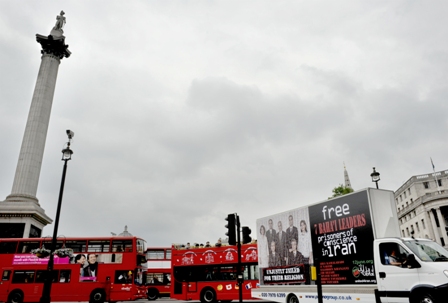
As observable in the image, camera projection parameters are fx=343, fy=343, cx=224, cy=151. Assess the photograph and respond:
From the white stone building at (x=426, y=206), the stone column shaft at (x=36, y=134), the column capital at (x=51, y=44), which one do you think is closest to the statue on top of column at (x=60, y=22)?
the column capital at (x=51, y=44)

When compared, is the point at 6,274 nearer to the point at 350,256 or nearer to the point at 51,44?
the point at 350,256

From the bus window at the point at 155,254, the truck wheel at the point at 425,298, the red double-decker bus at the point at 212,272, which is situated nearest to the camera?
the truck wheel at the point at 425,298

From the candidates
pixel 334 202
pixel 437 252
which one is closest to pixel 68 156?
pixel 334 202

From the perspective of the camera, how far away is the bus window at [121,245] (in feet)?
77.6

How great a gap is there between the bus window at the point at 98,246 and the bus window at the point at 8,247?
5.41 m

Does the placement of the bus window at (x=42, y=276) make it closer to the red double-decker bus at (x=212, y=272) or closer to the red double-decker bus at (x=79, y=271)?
the red double-decker bus at (x=79, y=271)

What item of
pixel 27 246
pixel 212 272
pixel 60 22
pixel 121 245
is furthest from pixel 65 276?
pixel 60 22

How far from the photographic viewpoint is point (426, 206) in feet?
194

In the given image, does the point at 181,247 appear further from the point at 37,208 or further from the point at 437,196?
the point at 437,196

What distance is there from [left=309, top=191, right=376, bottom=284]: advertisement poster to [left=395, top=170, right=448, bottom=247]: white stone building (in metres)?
54.1

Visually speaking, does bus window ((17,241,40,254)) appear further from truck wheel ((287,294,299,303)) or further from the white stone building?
the white stone building

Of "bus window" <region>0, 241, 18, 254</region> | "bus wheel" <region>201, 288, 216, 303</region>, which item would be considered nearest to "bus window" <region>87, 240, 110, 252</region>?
"bus window" <region>0, 241, 18, 254</region>

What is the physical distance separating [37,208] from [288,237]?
1364 inches

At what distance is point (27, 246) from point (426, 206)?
6022 centimetres
